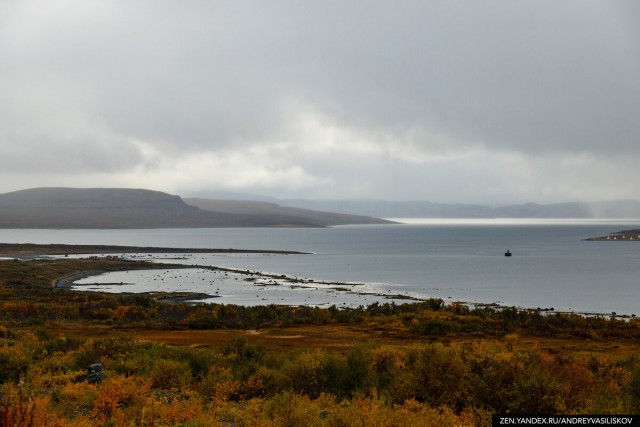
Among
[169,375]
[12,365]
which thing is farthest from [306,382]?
[12,365]

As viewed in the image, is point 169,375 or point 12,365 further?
point 12,365

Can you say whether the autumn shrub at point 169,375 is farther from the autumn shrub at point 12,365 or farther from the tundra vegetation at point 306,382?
the autumn shrub at point 12,365

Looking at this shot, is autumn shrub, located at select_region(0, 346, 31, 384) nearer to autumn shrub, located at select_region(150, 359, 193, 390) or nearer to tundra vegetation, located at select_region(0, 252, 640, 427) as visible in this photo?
tundra vegetation, located at select_region(0, 252, 640, 427)

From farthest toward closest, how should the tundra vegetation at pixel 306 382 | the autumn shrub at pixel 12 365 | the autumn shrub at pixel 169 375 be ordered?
the autumn shrub at pixel 12 365 < the autumn shrub at pixel 169 375 < the tundra vegetation at pixel 306 382

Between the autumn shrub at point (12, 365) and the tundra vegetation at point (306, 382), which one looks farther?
the autumn shrub at point (12, 365)

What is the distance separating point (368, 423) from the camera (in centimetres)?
871

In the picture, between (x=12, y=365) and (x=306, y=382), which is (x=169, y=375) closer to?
(x=306, y=382)

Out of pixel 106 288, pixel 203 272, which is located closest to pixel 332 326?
pixel 106 288

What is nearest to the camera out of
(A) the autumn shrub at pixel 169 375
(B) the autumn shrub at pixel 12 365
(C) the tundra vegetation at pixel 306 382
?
(C) the tundra vegetation at pixel 306 382

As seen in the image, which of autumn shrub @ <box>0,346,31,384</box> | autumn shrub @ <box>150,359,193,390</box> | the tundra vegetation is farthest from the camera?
autumn shrub @ <box>0,346,31,384</box>

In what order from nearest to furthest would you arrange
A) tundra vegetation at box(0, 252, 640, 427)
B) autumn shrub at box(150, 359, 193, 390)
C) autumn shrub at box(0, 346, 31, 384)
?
tundra vegetation at box(0, 252, 640, 427)
autumn shrub at box(150, 359, 193, 390)
autumn shrub at box(0, 346, 31, 384)

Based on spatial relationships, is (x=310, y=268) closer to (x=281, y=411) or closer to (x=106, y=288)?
(x=106, y=288)

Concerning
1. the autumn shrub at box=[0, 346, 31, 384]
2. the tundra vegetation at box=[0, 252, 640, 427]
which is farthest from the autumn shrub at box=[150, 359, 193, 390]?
the autumn shrub at box=[0, 346, 31, 384]

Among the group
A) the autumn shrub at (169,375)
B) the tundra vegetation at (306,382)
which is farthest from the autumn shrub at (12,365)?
the autumn shrub at (169,375)
